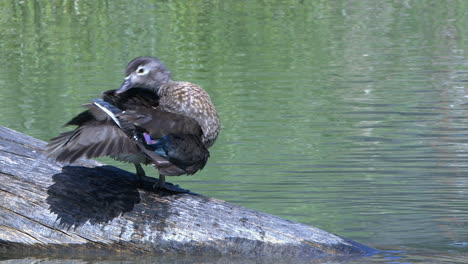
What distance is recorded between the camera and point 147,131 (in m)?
4.98

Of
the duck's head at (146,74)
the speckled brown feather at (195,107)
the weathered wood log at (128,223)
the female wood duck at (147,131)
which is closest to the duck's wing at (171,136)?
the female wood duck at (147,131)

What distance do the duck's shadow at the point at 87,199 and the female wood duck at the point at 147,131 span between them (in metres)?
0.20

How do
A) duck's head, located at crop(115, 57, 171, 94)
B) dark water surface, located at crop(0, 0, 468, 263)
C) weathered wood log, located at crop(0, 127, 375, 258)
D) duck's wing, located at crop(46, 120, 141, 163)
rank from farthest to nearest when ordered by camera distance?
1. dark water surface, located at crop(0, 0, 468, 263)
2. duck's head, located at crop(115, 57, 171, 94)
3. weathered wood log, located at crop(0, 127, 375, 258)
4. duck's wing, located at crop(46, 120, 141, 163)

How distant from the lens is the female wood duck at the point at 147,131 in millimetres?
4898

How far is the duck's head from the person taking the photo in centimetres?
560

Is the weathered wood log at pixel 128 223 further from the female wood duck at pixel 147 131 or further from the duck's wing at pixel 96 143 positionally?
the duck's wing at pixel 96 143

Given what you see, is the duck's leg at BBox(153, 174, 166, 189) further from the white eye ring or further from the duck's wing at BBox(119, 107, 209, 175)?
the white eye ring

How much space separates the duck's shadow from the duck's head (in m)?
0.63

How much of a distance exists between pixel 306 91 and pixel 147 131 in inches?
255

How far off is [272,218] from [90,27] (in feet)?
40.8

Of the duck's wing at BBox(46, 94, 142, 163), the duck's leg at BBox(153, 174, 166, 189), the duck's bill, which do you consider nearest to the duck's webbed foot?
the duck's leg at BBox(153, 174, 166, 189)

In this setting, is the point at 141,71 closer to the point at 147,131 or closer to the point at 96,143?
the point at 147,131

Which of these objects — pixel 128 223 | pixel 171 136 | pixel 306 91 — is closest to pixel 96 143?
pixel 171 136

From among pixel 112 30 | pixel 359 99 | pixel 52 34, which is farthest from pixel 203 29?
pixel 359 99
